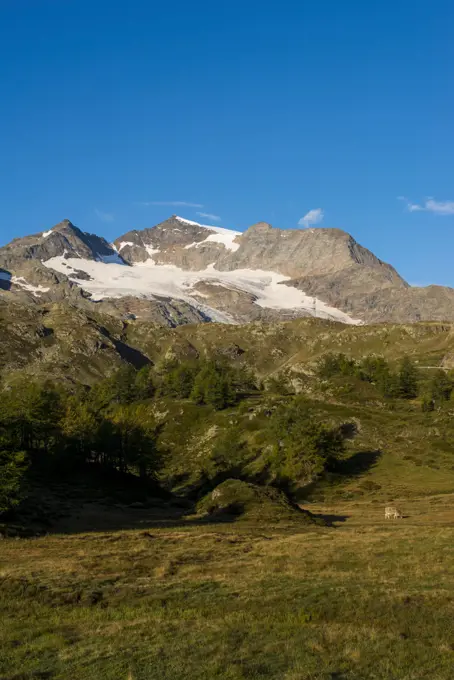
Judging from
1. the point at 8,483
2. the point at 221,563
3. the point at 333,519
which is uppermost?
the point at 8,483

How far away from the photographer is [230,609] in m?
23.0

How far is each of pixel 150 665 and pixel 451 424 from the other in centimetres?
13044

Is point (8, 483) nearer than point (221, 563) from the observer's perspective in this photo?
No

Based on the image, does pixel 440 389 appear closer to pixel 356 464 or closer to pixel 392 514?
pixel 356 464

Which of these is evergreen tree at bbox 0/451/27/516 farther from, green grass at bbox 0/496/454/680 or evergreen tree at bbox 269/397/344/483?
evergreen tree at bbox 269/397/344/483

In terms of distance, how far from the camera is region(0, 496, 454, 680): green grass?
16.7 meters

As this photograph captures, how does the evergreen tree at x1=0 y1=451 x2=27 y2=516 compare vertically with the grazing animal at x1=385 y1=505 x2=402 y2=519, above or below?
above

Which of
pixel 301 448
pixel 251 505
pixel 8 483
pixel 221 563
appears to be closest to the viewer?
pixel 221 563

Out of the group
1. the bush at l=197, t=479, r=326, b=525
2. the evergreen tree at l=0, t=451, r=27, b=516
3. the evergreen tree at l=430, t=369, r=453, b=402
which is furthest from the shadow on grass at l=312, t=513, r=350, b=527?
the evergreen tree at l=430, t=369, r=453, b=402

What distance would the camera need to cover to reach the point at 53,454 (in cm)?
9894

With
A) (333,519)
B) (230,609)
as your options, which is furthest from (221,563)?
(333,519)

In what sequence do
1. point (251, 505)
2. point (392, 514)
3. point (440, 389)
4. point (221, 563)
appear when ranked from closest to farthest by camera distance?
1. point (221, 563)
2. point (392, 514)
3. point (251, 505)
4. point (440, 389)

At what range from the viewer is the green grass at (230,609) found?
16.7m

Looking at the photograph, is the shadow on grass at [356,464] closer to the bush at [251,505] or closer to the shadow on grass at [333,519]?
the shadow on grass at [333,519]
